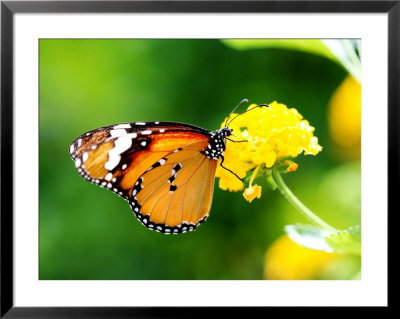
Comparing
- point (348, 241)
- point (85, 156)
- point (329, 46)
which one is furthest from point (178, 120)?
point (348, 241)

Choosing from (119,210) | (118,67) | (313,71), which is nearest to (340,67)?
(313,71)

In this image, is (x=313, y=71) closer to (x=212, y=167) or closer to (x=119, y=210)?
(x=212, y=167)

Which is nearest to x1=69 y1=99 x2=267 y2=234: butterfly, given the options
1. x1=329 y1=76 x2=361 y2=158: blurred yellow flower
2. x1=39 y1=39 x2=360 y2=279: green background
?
x1=39 y1=39 x2=360 y2=279: green background

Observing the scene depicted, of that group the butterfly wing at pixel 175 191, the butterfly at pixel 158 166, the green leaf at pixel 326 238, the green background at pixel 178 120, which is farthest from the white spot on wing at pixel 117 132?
the green leaf at pixel 326 238

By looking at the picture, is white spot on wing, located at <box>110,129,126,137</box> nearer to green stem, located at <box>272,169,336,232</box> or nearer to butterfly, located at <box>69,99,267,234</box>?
butterfly, located at <box>69,99,267,234</box>

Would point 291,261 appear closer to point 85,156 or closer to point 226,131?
point 226,131
